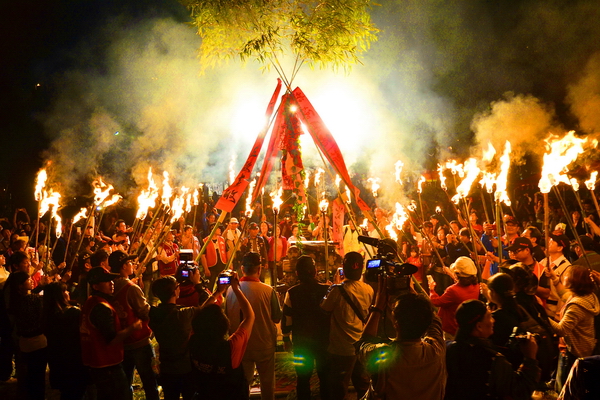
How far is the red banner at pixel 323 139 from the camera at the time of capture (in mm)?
6641

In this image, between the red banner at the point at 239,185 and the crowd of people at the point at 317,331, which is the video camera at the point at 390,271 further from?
the red banner at the point at 239,185

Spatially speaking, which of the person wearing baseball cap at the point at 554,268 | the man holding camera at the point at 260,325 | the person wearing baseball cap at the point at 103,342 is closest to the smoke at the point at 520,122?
the person wearing baseball cap at the point at 554,268

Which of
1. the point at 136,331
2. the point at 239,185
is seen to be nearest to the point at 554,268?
the point at 239,185

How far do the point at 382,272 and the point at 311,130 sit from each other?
396 centimetres

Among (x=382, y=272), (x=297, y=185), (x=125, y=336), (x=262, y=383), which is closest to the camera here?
(x=382, y=272)

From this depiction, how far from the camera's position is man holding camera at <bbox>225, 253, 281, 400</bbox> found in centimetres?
466

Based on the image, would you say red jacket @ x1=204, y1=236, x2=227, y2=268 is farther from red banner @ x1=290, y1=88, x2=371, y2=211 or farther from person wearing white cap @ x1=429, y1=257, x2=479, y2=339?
person wearing white cap @ x1=429, y1=257, x2=479, y2=339

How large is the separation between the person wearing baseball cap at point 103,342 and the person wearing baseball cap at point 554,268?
5.09m

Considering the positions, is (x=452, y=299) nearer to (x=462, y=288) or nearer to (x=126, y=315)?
(x=462, y=288)

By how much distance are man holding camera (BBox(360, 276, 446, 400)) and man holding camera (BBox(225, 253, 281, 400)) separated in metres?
2.05

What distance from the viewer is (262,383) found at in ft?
15.5

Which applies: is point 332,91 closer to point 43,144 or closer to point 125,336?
point 125,336

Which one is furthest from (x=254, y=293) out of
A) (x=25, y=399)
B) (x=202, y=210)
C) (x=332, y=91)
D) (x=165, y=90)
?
(x=202, y=210)

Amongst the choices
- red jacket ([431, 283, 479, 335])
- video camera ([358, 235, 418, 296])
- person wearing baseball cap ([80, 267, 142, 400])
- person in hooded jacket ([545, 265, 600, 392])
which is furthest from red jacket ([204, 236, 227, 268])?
person in hooded jacket ([545, 265, 600, 392])
